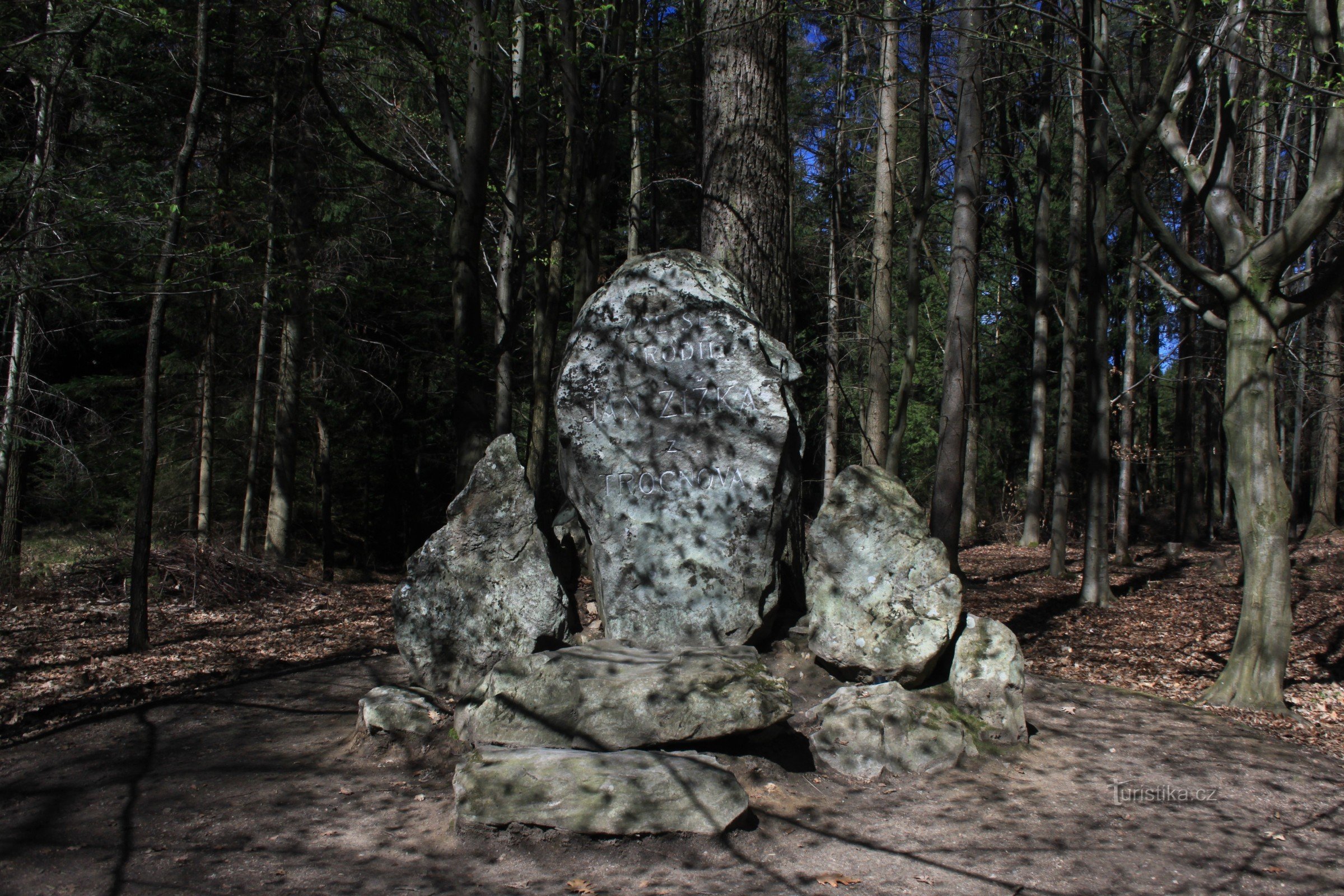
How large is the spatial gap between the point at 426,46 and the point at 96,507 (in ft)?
34.3

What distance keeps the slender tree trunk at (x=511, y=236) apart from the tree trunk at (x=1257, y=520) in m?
7.00

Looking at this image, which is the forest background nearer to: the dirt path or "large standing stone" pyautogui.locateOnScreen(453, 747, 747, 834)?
the dirt path

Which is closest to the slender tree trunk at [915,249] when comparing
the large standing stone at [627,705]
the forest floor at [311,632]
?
the forest floor at [311,632]

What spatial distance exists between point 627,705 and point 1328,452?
17.0 meters

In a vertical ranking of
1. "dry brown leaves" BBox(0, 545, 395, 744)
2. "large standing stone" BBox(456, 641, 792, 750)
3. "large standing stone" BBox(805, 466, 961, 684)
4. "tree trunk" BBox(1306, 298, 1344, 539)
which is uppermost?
"tree trunk" BBox(1306, 298, 1344, 539)

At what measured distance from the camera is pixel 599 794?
404 centimetres

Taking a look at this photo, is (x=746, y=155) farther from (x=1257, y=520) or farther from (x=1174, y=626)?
(x=1174, y=626)

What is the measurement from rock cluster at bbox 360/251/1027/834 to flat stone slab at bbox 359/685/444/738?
1 cm

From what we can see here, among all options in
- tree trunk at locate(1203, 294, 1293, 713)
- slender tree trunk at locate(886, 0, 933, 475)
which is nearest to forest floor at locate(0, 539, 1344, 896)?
tree trunk at locate(1203, 294, 1293, 713)

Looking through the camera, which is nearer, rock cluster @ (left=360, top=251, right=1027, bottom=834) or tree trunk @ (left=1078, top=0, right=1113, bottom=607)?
rock cluster @ (left=360, top=251, right=1027, bottom=834)

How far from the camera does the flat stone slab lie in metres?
5.14

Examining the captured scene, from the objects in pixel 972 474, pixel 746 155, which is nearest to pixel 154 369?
pixel 746 155

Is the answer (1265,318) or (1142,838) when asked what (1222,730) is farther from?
(1265,318)

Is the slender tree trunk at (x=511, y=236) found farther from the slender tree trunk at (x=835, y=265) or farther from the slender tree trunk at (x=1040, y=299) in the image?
the slender tree trunk at (x=1040, y=299)
